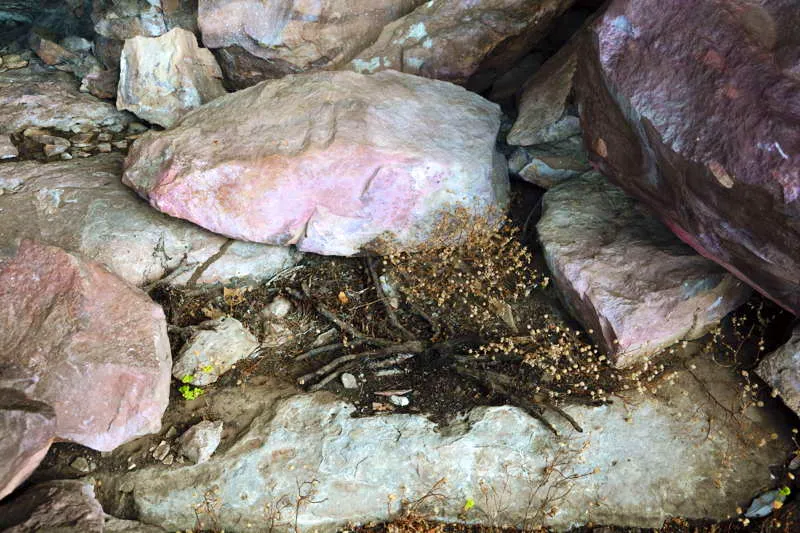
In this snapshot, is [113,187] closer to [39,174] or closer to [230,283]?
[39,174]

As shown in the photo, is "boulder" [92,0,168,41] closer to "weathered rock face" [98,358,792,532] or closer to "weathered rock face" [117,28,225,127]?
"weathered rock face" [117,28,225,127]

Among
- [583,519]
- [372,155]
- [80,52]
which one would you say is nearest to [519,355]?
[583,519]

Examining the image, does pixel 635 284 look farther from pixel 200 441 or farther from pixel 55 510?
pixel 55 510

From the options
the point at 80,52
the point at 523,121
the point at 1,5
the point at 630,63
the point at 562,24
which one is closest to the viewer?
the point at 630,63

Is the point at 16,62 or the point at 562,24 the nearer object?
the point at 562,24

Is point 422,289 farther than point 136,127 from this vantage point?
No

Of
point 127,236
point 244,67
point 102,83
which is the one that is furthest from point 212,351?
point 102,83
